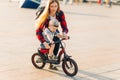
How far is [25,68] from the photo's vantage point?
875cm

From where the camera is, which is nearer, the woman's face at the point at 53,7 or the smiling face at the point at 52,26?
the woman's face at the point at 53,7

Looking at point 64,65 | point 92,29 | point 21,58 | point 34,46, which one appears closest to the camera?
point 64,65

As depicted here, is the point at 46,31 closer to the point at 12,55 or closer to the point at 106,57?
the point at 12,55

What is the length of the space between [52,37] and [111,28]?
9.19 m

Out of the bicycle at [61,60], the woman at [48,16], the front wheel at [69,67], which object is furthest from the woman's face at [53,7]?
the front wheel at [69,67]

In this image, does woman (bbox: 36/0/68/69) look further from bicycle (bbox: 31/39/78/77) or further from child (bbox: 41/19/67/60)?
bicycle (bbox: 31/39/78/77)

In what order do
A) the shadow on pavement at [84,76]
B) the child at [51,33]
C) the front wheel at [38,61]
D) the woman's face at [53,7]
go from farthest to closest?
the front wheel at [38,61]
the child at [51,33]
the woman's face at [53,7]
the shadow on pavement at [84,76]

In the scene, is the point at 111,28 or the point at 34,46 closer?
the point at 34,46

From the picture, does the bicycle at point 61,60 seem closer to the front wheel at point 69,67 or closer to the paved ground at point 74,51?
the front wheel at point 69,67

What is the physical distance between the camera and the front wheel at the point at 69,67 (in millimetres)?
8117

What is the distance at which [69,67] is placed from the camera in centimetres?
822

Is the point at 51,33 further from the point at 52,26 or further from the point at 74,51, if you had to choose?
the point at 74,51

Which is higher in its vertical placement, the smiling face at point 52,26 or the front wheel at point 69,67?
the smiling face at point 52,26

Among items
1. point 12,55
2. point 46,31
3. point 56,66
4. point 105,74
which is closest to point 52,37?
point 46,31
